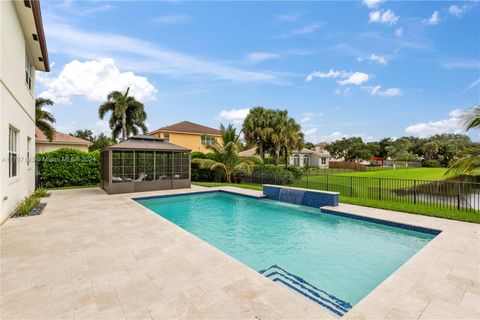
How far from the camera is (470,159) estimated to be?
700 cm

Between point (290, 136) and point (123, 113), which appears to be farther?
point (123, 113)

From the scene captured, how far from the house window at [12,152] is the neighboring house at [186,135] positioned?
1825cm

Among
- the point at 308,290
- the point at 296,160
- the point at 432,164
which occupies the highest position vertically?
the point at 296,160

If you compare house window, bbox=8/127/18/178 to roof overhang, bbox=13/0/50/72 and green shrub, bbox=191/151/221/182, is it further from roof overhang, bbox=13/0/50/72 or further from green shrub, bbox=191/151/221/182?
green shrub, bbox=191/151/221/182

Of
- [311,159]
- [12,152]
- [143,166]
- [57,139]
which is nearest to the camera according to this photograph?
[12,152]

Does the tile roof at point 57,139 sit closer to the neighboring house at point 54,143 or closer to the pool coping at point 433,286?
the neighboring house at point 54,143

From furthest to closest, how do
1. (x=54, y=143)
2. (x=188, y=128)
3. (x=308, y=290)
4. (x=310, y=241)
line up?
(x=188, y=128)
(x=54, y=143)
(x=310, y=241)
(x=308, y=290)

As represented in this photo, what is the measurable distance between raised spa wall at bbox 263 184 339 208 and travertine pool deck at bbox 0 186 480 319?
13.1 ft

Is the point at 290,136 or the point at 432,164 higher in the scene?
the point at 290,136

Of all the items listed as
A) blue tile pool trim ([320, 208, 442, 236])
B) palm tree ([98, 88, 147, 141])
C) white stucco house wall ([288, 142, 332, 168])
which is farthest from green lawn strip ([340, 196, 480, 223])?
white stucco house wall ([288, 142, 332, 168])

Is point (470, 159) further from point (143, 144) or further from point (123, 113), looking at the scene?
point (123, 113)

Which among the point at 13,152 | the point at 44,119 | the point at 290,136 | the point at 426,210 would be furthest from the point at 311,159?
the point at 13,152

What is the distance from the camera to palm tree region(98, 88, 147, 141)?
88.9 feet

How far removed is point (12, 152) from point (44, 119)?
45.4 ft
